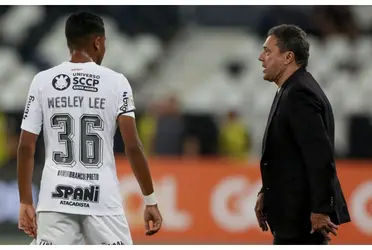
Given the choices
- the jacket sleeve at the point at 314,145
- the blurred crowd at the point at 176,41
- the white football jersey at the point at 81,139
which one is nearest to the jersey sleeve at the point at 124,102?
the white football jersey at the point at 81,139

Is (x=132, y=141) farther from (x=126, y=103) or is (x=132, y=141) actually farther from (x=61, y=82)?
(x=61, y=82)

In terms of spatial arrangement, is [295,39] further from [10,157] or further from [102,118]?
[10,157]

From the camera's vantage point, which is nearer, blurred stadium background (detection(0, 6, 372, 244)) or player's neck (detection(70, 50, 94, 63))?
player's neck (detection(70, 50, 94, 63))

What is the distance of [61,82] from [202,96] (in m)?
13.1

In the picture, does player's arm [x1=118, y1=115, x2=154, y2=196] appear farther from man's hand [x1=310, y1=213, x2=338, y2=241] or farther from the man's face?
man's hand [x1=310, y1=213, x2=338, y2=241]

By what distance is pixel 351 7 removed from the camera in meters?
20.7

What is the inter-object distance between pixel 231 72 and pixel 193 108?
1850 millimetres

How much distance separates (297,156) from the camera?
584 cm

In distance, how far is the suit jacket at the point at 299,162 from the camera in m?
5.64

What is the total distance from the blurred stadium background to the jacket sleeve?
7.98 m

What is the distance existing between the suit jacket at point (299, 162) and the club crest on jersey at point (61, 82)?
3.93 ft

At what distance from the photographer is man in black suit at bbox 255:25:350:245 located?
18.5 feet

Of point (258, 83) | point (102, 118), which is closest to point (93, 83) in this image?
point (102, 118)

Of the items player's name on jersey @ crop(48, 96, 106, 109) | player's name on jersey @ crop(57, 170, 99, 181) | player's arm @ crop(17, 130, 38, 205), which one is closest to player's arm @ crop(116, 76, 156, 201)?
player's name on jersey @ crop(48, 96, 106, 109)
